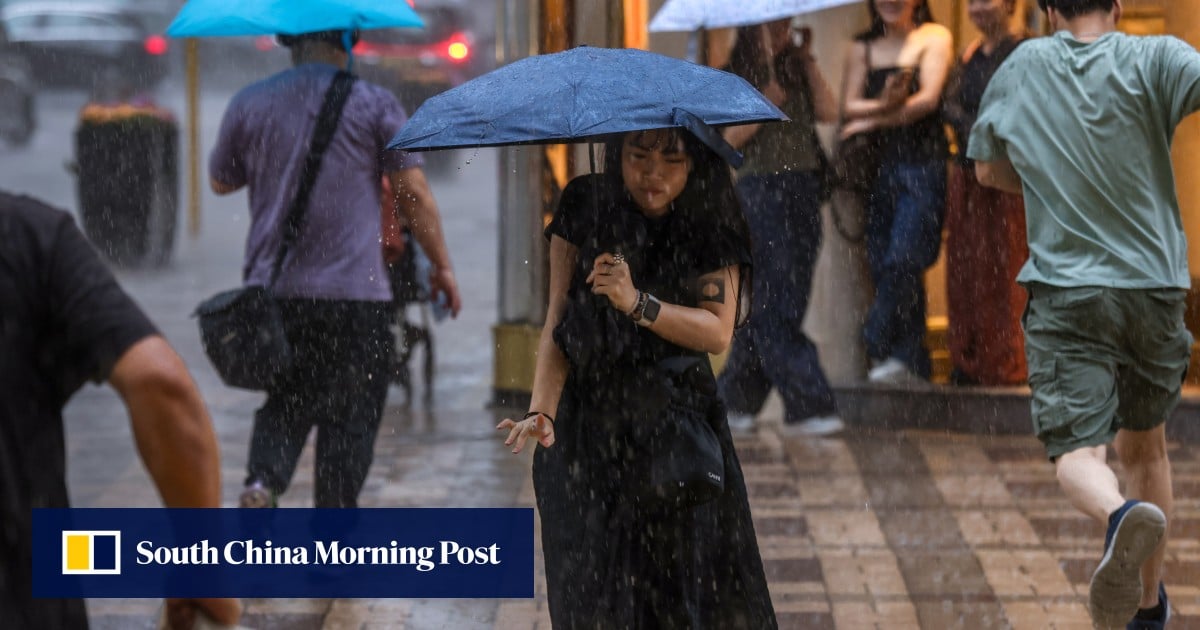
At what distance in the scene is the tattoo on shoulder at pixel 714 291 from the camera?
3971 mm

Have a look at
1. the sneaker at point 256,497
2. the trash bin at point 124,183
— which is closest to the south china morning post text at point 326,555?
the sneaker at point 256,497

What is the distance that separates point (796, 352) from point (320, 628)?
3289 mm

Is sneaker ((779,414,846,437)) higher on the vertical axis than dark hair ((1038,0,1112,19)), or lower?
lower

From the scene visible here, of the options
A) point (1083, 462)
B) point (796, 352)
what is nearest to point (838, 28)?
point (796, 352)

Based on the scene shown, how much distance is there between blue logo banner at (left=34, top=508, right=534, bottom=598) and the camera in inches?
222

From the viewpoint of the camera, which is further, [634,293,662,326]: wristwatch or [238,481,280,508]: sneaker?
[238,481,280,508]: sneaker

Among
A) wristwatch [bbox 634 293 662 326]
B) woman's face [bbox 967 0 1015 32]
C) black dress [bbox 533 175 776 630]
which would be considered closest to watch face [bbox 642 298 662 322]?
wristwatch [bbox 634 293 662 326]

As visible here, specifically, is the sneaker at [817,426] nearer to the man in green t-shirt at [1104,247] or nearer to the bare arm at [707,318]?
the man in green t-shirt at [1104,247]

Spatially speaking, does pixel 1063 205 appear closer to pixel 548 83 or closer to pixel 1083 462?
pixel 1083 462

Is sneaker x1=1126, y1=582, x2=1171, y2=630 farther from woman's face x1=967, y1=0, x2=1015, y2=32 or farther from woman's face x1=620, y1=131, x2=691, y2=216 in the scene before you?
woman's face x1=967, y1=0, x2=1015, y2=32

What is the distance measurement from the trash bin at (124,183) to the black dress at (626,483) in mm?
11047

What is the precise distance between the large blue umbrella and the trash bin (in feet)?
35.5

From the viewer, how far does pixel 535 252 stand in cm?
877

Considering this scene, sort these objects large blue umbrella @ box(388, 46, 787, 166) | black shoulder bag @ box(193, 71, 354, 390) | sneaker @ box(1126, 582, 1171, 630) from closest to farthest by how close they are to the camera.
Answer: large blue umbrella @ box(388, 46, 787, 166), sneaker @ box(1126, 582, 1171, 630), black shoulder bag @ box(193, 71, 354, 390)
